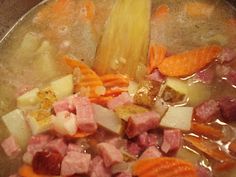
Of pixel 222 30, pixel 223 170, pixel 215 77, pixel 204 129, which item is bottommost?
pixel 223 170

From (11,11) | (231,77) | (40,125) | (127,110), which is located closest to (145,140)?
(127,110)

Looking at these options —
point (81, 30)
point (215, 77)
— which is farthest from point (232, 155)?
point (81, 30)

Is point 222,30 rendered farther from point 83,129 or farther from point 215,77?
point 83,129

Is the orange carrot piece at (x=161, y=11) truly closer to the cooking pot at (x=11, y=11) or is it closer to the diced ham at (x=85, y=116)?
the cooking pot at (x=11, y=11)

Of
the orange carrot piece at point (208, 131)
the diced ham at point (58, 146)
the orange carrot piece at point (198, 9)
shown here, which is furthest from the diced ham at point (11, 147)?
the orange carrot piece at point (198, 9)

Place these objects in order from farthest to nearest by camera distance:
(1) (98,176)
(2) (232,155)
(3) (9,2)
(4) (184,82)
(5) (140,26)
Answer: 1. (3) (9,2)
2. (5) (140,26)
3. (4) (184,82)
4. (2) (232,155)
5. (1) (98,176)

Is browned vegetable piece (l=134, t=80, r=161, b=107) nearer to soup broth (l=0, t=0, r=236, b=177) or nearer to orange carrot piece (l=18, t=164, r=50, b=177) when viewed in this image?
soup broth (l=0, t=0, r=236, b=177)

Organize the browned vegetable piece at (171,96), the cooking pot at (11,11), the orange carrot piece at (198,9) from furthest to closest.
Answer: the cooking pot at (11,11)
the orange carrot piece at (198,9)
the browned vegetable piece at (171,96)

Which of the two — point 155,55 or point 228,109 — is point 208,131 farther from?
point 155,55
